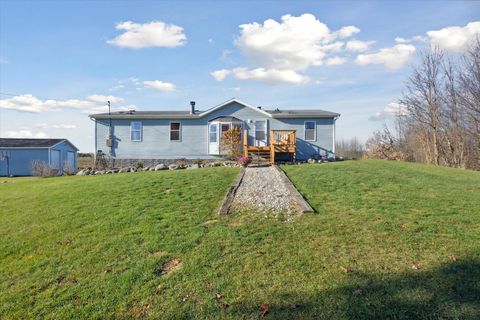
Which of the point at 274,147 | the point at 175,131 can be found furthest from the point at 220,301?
the point at 175,131

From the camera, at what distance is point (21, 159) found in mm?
27344

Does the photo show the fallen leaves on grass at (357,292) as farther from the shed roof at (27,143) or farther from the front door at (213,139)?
the shed roof at (27,143)

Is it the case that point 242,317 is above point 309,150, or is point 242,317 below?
below

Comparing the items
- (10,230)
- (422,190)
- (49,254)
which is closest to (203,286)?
(49,254)

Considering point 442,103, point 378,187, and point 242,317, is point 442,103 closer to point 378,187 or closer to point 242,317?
point 378,187

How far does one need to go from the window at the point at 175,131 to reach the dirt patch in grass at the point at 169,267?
16.6 m

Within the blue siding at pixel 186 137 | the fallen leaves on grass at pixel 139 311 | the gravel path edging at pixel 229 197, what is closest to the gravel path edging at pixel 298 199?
the gravel path edging at pixel 229 197

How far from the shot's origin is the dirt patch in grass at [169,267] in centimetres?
468

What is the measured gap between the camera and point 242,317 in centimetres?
349

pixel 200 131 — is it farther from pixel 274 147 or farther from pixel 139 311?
pixel 139 311

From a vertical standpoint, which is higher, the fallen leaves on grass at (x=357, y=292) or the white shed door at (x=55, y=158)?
the white shed door at (x=55, y=158)

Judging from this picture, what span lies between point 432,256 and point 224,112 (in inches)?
668

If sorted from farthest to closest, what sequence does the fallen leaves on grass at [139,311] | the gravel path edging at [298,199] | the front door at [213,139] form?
the front door at [213,139], the gravel path edging at [298,199], the fallen leaves on grass at [139,311]

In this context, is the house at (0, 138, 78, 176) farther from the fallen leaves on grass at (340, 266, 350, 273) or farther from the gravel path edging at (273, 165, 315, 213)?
the fallen leaves on grass at (340, 266, 350, 273)
